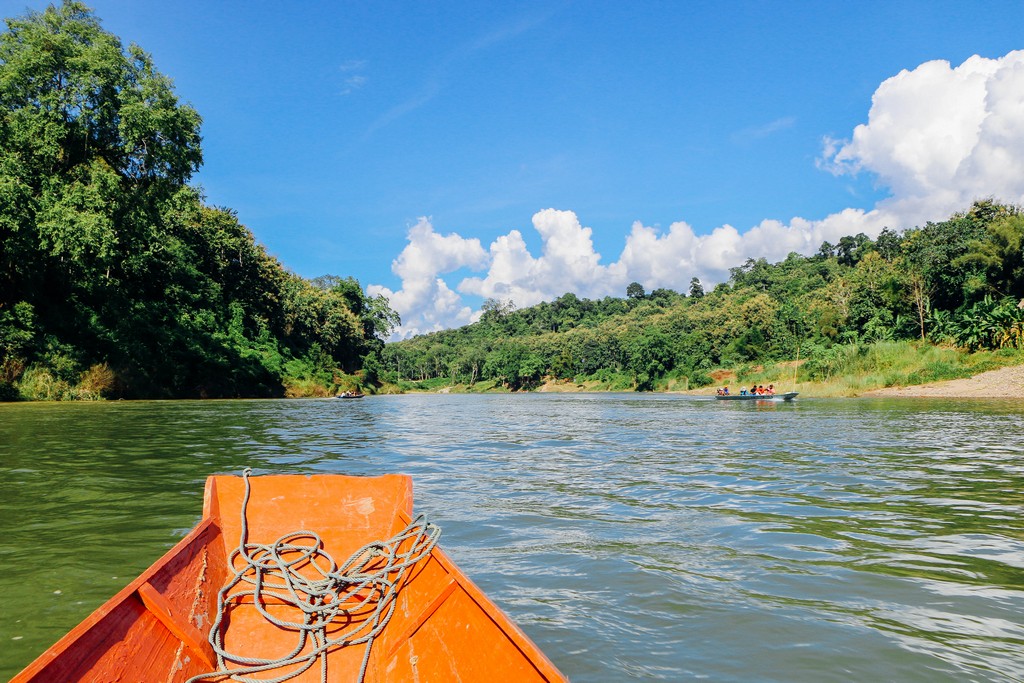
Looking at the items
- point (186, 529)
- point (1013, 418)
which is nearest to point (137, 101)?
point (186, 529)

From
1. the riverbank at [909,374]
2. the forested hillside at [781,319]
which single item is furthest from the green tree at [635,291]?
the riverbank at [909,374]

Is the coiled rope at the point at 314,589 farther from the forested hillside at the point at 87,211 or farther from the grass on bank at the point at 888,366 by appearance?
the grass on bank at the point at 888,366

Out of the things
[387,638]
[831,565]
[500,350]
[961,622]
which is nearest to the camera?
[387,638]

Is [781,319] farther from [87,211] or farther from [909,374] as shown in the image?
[87,211]

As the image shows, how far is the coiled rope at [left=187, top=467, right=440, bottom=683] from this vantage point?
12.3 feet

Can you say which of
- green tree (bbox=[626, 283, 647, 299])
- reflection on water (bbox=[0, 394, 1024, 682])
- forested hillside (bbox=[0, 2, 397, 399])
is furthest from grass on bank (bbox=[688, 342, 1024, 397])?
green tree (bbox=[626, 283, 647, 299])

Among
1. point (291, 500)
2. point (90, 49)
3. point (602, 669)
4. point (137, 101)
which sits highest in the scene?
point (90, 49)

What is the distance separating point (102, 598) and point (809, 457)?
12562 millimetres

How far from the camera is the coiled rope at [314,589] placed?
3.75m

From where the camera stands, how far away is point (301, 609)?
4.23 m

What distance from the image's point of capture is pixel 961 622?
14.3 ft

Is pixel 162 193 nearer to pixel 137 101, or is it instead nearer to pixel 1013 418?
pixel 137 101

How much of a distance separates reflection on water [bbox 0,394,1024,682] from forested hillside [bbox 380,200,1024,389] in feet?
115

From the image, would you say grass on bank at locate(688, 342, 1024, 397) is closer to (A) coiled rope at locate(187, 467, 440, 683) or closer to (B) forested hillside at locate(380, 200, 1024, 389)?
(B) forested hillside at locate(380, 200, 1024, 389)
